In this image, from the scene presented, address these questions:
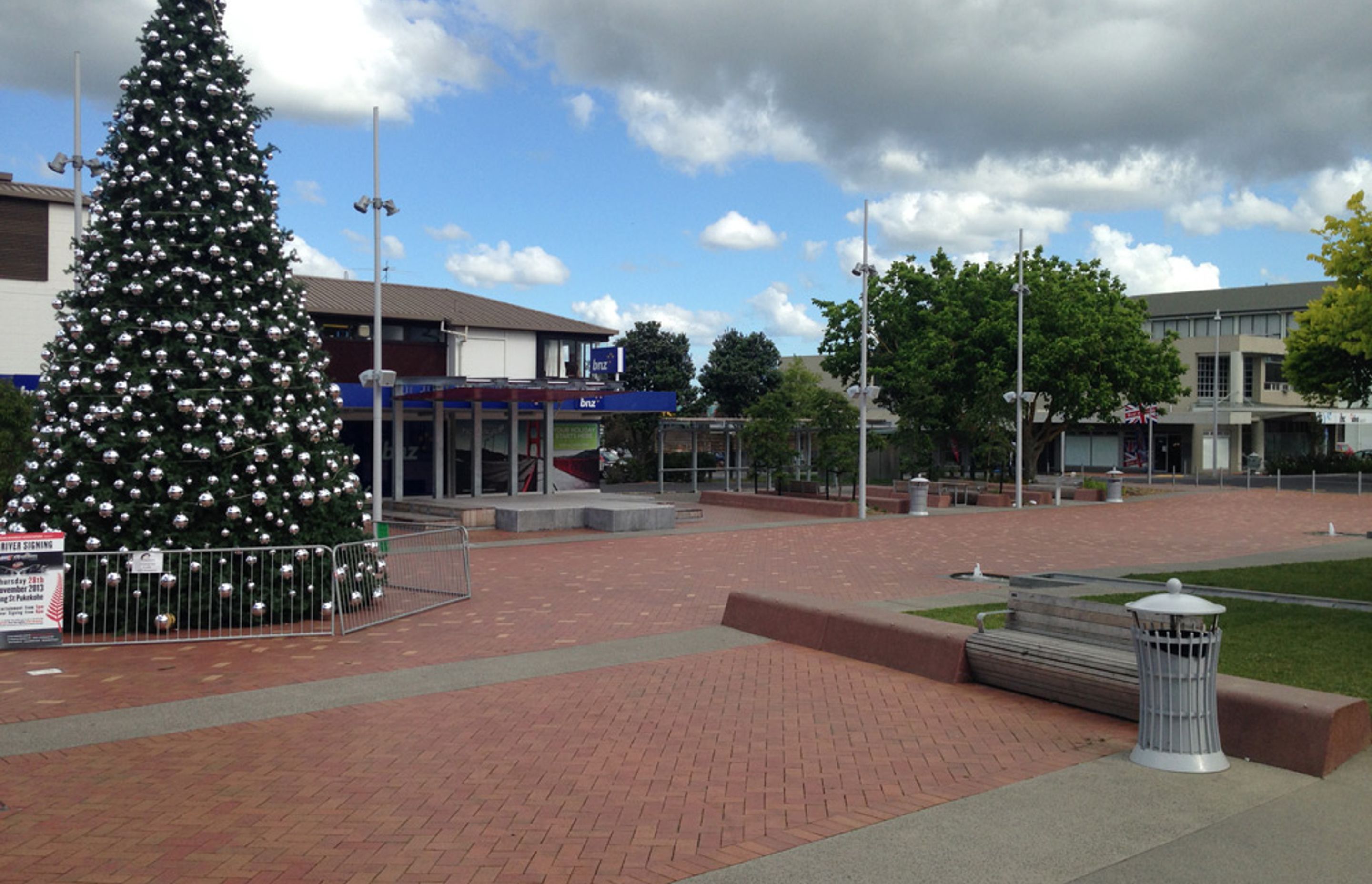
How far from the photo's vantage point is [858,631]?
34.0 feet

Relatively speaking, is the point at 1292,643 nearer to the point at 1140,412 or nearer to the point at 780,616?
the point at 780,616

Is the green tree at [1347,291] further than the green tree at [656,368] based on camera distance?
No

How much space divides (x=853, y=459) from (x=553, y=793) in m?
26.6

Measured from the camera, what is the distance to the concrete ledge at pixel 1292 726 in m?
6.60

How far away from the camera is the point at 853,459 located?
32.3 meters

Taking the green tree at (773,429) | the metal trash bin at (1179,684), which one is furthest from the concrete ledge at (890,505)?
the metal trash bin at (1179,684)

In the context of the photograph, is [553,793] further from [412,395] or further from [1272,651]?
[412,395]

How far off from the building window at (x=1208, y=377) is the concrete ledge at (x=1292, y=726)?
65201 mm

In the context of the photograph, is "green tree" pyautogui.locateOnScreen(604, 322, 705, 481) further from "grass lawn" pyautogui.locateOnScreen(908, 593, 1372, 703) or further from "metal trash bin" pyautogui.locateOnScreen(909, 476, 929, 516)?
"grass lawn" pyautogui.locateOnScreen(908, 593, 1372, 703)

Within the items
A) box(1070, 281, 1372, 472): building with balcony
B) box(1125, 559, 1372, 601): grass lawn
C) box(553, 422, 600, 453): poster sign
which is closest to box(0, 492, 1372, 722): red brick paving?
box(1125, 559, 1372, 601): grass lawn

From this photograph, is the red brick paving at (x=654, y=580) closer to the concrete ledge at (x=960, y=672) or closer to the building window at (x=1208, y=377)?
the concrete ledge at (x=960, y=672)

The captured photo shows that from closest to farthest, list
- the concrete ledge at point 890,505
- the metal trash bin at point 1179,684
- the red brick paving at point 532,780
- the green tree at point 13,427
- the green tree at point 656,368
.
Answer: the red brick paving at point 532,780, the metal trash bin at point 1179,684, the green tree at point 13,427, the concrete ledge at point 890,505, the green tree at point 656,368

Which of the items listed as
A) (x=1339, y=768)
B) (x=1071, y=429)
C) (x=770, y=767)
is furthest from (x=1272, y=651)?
(x=1071, y=429)

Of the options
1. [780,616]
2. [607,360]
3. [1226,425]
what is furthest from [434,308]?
[1226,425]
